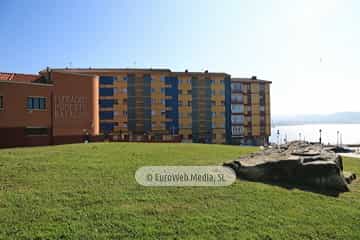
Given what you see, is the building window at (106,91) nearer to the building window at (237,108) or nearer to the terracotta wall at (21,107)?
the terracotta wall at (21,107)

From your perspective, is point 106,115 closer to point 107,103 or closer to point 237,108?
point 107,103

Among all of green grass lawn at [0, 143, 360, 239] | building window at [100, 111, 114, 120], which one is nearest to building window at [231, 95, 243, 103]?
building window at [100, 111, 114, 120]

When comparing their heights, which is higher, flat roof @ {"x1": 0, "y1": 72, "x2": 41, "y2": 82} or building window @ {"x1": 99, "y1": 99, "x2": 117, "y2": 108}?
flat roof @ {"x1": 0, "y1": 72, "x2": 41, "y2": 82}

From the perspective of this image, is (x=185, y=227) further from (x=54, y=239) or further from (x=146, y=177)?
(x=146, y=177)

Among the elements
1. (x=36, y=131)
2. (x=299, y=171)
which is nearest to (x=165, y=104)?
(x=36, y=131)

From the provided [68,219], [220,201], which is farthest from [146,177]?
[68,219]

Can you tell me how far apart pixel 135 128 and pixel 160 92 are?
28.8 ft

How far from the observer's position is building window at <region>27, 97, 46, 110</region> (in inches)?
1034

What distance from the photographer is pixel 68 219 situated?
17.4 feet

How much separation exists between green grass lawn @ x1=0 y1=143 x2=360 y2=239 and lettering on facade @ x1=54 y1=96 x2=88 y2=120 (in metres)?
20.9

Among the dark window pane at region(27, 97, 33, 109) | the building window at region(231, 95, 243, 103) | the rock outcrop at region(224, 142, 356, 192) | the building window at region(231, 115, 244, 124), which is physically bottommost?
the rock outcrop at region(224, 142, 356, 192)

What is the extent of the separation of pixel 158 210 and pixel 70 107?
25.7 metres

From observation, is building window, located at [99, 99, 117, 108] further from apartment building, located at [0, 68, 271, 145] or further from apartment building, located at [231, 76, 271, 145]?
apartment building, located at [231, 76, 271, 145]

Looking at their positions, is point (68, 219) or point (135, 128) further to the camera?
point (135, 128)
